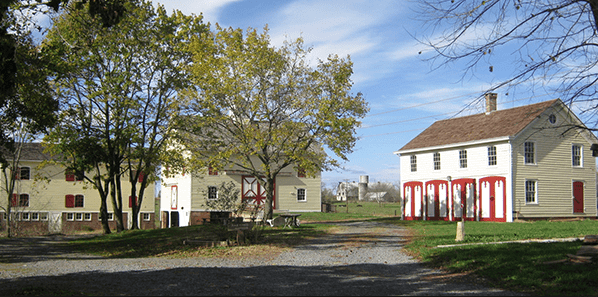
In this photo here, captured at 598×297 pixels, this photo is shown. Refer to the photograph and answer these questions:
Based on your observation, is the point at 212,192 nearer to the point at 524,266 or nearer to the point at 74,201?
the point at 74,201

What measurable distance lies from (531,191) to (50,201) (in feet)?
118

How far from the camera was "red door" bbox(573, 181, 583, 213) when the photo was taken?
30.0 m

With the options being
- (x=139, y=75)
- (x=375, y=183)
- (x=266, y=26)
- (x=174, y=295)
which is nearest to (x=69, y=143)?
(x=139, y=75)

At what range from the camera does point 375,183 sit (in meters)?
130

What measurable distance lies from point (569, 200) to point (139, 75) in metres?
25.2

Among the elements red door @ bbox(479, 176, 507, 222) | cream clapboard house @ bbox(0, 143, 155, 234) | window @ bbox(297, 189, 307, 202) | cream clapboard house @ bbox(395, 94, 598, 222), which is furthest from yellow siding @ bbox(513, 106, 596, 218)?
cream clapboard house @ bbox(0, 143, 155, 234)

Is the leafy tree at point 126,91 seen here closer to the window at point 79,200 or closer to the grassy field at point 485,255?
the grassy field at point 485,255

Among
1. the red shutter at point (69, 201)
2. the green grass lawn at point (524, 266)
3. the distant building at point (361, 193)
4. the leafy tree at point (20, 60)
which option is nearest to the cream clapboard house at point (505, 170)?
the green grass lawn at point (524, 266)

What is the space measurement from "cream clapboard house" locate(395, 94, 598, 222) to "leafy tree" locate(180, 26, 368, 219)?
857 cm

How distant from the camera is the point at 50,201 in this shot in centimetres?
4172

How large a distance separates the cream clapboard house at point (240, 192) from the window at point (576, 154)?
17.1 m

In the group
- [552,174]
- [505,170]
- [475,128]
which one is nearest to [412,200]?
[475,128]

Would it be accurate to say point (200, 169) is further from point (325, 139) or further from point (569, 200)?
point (569, 200)

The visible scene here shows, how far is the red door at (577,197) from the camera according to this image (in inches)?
1179
